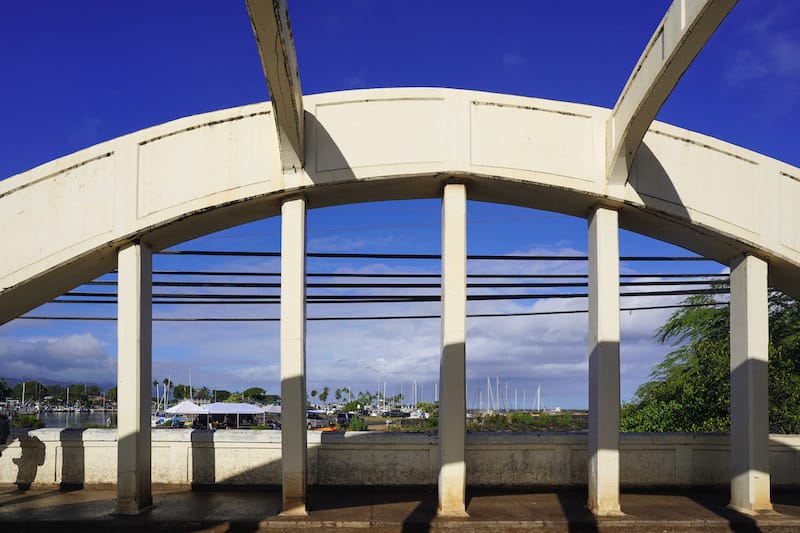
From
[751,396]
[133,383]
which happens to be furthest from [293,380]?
[751,396]

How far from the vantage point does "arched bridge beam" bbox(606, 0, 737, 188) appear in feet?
25.5

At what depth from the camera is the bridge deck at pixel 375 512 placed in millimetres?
9359

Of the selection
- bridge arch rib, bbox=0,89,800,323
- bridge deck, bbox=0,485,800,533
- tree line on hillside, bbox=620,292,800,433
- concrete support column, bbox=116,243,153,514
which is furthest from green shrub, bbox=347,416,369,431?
bridge arch rib, bbox=0,89,800,323

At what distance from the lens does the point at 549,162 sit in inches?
418

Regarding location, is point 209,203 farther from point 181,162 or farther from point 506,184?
point 506,184

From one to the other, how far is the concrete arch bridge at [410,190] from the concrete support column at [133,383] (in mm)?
25

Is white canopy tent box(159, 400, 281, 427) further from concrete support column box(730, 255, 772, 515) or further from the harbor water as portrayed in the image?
the harbor water

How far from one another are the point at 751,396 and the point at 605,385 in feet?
8.03

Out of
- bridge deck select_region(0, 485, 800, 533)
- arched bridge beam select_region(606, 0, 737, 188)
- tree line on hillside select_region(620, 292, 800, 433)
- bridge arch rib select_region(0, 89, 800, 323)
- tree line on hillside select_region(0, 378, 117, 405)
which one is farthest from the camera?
tree line on hillside select_region(0, 378, 117, 405)

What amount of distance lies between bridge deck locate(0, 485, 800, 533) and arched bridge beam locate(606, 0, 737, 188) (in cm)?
511

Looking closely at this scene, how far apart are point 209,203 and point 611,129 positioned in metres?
6.38

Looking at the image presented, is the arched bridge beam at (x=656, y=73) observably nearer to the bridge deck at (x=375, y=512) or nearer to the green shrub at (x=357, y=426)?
the bridge deck at (x=375, y=512)

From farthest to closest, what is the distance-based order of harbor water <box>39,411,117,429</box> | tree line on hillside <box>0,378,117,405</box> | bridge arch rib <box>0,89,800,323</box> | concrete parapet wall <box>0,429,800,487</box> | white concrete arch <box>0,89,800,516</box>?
tree line on hillside <box>0,378,117,405</box>, harbor water <box>39,411,117,429</box>, concrete parapet wall <box>0,429,800,487</box>, bridge arch rib <box>0,89,800,323</box>, white concrete arch <box>0,89,800,516</box>

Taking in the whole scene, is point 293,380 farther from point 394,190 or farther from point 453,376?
point 394,190
